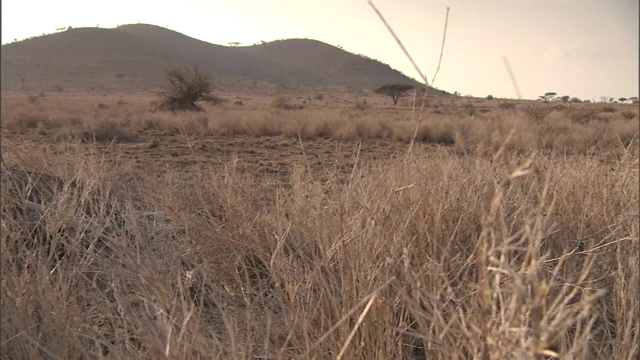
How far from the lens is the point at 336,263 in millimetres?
2432

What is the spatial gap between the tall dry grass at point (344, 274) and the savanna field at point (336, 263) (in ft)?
0.05

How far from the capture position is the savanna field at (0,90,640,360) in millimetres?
1251

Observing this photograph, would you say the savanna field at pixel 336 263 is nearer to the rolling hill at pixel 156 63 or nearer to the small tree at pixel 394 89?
the small tree at pixel 394 89

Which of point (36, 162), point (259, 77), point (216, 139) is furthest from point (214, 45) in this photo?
point (36, 162)

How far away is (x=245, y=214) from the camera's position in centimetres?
344

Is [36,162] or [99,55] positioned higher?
[99,55]

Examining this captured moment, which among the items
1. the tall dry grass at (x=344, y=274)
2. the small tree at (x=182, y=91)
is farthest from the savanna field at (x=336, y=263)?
the small tree at (x=182, y=91)

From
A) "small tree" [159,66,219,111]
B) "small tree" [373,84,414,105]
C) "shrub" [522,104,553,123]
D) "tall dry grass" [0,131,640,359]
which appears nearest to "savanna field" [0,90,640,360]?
"tall dry grass" [0,131,640,359]

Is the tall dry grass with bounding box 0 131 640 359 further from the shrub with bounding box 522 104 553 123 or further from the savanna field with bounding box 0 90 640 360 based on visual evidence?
the shrub with bounding box 522 104 553 123

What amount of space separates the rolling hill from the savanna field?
143ft

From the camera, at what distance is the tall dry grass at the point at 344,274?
1.20 metres

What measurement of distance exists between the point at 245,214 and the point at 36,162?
9.46 feet

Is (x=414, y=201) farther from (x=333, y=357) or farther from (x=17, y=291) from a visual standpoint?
(x=17, y=291)

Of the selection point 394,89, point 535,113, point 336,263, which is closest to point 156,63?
point 394,89
